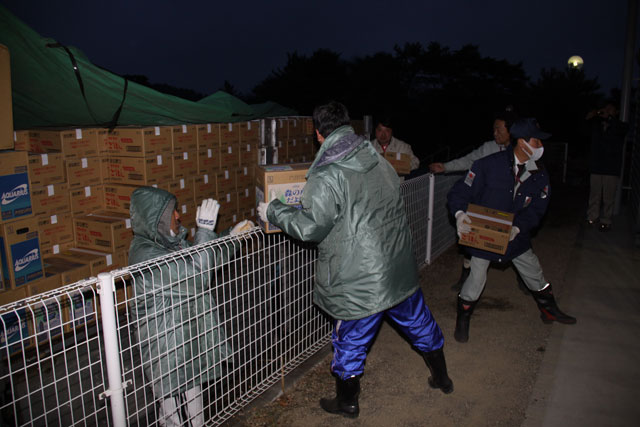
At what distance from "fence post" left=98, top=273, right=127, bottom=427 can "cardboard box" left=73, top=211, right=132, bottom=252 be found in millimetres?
3495

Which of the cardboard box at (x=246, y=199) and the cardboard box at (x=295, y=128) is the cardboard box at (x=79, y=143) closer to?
the cardboard box at (x=246, y=199)

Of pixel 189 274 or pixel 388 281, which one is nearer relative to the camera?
pixel 189 274

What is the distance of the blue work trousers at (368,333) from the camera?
3.13 meters

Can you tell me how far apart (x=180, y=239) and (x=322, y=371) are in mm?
1757

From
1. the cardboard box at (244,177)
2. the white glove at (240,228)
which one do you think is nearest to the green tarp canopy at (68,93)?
the cardboard box at (244,177)

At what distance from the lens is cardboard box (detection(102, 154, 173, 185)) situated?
19.7 feet

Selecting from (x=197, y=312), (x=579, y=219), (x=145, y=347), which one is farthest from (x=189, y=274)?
(x=579, y=219)

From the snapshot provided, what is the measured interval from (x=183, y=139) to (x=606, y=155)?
684 cm

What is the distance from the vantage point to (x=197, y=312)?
285 cm

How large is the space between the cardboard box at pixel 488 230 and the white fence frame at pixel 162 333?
1359 mm

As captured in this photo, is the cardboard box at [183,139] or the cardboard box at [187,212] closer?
the cardboard box at [183,139]

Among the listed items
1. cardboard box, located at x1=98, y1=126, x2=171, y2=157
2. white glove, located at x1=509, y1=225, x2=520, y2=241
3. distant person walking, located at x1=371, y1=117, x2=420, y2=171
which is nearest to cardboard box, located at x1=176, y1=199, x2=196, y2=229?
cardboard box, located at x1=98, y1=126, x2=171, y2=157

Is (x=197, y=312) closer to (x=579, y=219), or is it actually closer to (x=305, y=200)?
(x=305, y=200)

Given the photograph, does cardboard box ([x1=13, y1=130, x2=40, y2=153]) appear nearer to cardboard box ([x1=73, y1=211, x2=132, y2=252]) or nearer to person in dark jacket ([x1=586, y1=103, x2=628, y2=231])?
cardboard box ([x1=73, y1=211, x2=132, y2=252])
